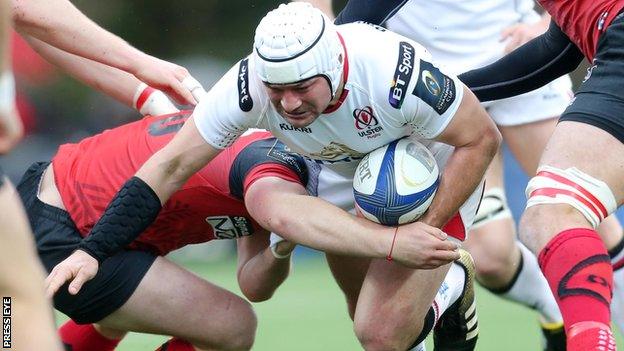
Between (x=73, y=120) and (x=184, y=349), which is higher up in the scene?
(x=184, y=349)

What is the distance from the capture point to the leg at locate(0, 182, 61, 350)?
262 centimetres

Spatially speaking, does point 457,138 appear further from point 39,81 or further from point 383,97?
point 39,81

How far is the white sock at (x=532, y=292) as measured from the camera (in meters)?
5.70

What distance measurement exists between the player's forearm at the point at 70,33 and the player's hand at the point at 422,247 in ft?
4.43

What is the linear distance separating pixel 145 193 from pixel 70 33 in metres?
0.88

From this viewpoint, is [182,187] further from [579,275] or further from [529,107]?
[529,107]

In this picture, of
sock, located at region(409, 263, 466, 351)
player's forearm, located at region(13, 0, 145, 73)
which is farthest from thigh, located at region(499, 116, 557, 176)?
player's forearm, located at region(13, 0, 145, 73)

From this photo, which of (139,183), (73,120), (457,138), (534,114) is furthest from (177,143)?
(73,120)

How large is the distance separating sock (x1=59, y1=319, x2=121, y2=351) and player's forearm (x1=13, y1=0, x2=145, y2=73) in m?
1.14

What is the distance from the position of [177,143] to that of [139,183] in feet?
0.65

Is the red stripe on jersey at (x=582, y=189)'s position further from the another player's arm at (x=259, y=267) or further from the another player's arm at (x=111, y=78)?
the another player's arm at (x=111, y=78)

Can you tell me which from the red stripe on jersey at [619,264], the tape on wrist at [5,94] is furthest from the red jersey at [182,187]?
the tape on wrist at [5,94]

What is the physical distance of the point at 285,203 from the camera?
14.1 ft

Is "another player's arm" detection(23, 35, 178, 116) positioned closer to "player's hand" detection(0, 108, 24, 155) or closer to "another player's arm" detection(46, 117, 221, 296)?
"another player's arm" detection(46, 117, 221, 296)
